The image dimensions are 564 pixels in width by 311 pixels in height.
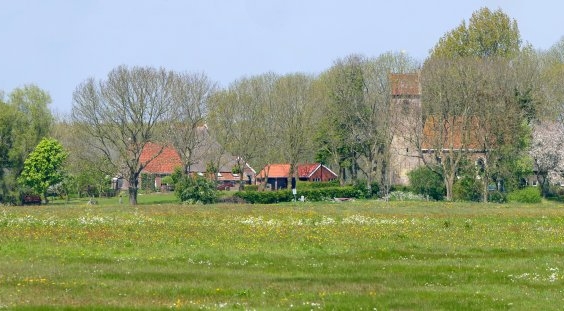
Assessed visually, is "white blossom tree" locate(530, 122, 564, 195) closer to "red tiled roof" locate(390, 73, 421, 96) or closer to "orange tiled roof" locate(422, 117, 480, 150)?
"orange tiled roof" locate(422, 117, 480, 150)

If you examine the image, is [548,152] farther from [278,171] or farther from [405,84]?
[278,171]

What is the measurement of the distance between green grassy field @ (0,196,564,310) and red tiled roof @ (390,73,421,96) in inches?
1846

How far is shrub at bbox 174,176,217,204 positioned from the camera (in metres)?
76.3

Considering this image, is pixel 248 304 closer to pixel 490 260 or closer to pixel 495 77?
pixel 490 260

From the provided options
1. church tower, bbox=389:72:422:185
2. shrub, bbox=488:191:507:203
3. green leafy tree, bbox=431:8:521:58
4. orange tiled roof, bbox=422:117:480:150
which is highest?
green leafy tree, bbox=431:8:521:58

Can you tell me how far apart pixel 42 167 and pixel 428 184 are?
3787 centimetres

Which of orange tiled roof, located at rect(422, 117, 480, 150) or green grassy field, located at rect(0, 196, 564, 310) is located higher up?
orange tiled roof, located at rect(422, 117, 480, 150)

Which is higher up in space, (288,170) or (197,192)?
(288,170)

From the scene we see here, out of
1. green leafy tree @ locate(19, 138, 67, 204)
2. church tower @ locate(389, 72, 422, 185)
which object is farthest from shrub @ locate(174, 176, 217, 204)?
church tower @ locate(389, 72, 422, 185)

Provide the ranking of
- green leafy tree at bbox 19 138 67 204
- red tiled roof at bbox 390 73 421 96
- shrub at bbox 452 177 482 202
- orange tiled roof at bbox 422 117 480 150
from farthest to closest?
red tiled roof at bbox 390 73 421 96, green leafy tree at bbox 19 138 67 204, orange tiled roof at bbox 422 117 480 150, shrub at bbox 452 177 482 202

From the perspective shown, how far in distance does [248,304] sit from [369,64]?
8185cm

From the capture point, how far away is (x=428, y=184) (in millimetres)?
89250

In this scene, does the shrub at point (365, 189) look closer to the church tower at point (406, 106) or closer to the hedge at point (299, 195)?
Result: the hedge at point (299, 195)

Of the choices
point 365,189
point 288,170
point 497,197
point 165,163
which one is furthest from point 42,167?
point 497,197
